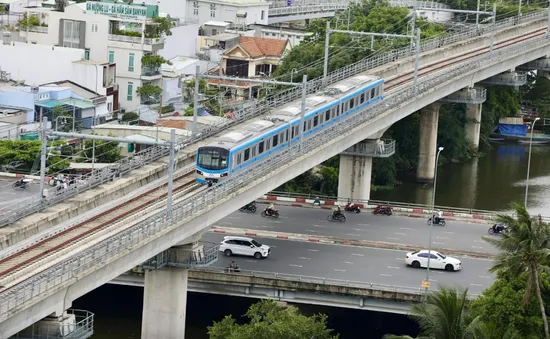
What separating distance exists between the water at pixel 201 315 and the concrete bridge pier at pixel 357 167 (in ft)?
77.4

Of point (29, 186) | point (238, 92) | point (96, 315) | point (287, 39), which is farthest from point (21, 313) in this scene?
point (287, 39)

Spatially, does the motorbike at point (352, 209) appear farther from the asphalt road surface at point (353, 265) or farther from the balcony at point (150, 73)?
the balcony at point (150, 73)

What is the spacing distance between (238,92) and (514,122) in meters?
28.6

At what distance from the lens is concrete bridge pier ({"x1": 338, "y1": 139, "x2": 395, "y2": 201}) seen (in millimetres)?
108875

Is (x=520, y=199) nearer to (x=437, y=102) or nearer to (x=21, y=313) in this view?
(x=437, y=102)

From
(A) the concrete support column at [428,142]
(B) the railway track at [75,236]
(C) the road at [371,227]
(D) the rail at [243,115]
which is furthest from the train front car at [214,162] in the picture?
(A) the concrete support column at [428,142]

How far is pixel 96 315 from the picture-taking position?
279 feet

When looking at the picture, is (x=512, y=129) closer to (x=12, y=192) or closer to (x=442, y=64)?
(x=442, y=64)

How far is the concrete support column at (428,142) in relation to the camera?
127438 mm

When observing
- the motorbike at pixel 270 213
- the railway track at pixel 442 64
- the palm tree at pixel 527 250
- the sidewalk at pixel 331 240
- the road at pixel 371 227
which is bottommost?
the sidewalk at pixel 331 240

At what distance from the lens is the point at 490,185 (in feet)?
409

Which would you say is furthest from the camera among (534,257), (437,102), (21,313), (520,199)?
(437,102)

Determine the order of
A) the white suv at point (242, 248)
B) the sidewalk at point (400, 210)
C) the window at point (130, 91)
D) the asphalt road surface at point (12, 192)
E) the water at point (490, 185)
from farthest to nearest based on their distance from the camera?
the window at point (130, 91), the water at point (490, 185), the sidewalk at point (400, 210), the asphalt road surface at point (12, 192), the white suv at point (242, 248)

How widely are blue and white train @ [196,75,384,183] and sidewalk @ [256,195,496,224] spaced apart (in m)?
6.17
